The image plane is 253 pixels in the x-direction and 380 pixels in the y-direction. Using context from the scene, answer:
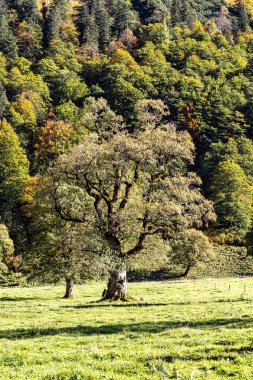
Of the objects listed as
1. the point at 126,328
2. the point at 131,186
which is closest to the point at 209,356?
the point at 126,328

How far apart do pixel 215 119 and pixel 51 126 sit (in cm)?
5221

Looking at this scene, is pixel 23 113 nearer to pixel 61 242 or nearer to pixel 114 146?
pixel 61 242

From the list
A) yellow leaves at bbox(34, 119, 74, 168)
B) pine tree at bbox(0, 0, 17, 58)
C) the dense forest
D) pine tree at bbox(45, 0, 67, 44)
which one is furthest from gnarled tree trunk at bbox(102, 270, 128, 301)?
pine tree at bbox(45, 0, 67, 44)

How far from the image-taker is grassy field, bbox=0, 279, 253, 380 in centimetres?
1074

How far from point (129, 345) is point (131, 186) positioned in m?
19.9

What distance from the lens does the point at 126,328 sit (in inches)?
748

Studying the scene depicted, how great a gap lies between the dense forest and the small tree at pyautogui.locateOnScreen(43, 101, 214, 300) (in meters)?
0.10

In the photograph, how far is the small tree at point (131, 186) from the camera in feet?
102

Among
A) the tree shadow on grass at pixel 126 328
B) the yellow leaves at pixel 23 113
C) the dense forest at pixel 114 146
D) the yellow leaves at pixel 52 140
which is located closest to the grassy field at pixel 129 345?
the tree shadow on grass at pixel 126 328

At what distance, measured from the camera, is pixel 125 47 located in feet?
624

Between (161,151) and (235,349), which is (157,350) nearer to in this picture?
(235,349)

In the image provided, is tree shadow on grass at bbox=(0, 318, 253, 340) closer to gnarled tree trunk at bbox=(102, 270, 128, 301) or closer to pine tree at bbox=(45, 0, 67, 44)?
gnarled tree trunk at bbox=(102, 270, 128, 301)

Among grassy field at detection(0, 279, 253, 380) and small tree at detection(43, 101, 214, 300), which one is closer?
grassy field at detection(0, 279, 253, 380)

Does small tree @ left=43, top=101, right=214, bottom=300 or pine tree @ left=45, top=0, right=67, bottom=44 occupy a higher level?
pine tree @ left=45, top=0, right=67, bottom=44
